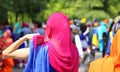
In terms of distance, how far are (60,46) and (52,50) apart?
4.0 inches

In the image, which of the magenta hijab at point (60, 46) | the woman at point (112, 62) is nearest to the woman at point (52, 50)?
the magenta hijab at point (60, 46)

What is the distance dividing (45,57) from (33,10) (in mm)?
30696

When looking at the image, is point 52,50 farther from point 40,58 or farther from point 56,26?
point 56,26

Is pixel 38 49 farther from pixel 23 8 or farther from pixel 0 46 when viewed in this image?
pixel 23 8

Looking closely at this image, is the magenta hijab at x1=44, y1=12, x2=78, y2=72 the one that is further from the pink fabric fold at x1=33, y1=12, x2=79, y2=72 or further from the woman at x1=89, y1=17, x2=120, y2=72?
the woman at x1=89, y1=17, x2=120, y2=72

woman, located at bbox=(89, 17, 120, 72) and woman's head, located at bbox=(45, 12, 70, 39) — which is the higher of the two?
woman's head, located at bbox=(45, 12, 70, 39)

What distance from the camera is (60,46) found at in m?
5.44

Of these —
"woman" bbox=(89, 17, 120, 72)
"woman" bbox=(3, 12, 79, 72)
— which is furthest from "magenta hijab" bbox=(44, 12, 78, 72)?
"woman" bbox=(89, 17, 120, 72)

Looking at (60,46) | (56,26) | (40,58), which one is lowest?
(40,58)

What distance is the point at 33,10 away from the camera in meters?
36.0

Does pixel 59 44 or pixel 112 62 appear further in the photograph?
pixel 59 44

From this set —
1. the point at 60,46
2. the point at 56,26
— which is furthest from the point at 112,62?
the point at 56,26

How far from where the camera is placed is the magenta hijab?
5.39 metres

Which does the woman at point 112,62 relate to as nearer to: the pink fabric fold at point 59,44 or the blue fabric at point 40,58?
the pink fabric fold at point 59,44
